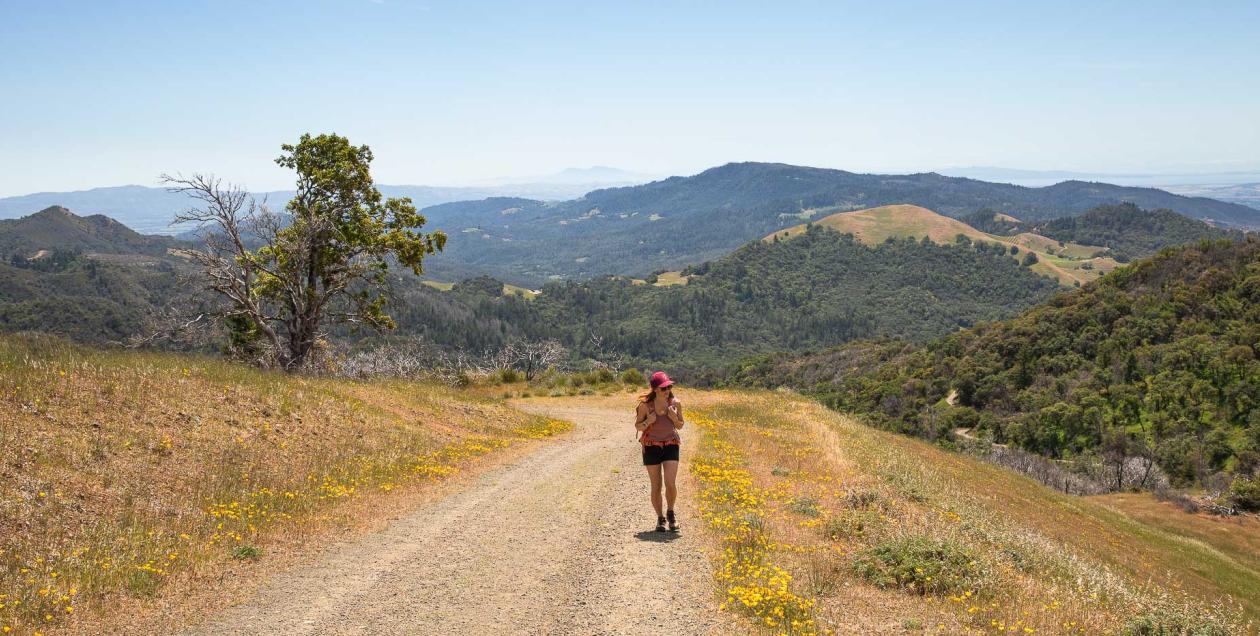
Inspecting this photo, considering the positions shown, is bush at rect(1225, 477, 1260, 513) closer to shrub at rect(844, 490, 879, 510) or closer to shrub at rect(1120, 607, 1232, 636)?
shrub at rect(844, 490, 879, 510)

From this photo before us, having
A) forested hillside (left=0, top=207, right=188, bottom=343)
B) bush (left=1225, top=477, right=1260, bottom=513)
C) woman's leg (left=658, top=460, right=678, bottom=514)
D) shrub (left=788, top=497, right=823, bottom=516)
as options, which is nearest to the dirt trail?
woman's leg (left=658, top=460, right=678, bottom=514)

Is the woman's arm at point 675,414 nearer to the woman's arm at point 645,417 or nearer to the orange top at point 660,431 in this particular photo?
the orange top at point 660,431

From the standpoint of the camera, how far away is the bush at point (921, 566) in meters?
8.57

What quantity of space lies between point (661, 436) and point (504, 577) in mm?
3283

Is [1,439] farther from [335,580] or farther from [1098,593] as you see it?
[1098,593]

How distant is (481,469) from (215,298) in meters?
17.7

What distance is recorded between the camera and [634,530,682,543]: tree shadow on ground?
10242 millimetres

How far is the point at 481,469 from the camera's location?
1583 cm

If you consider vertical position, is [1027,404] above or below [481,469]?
below

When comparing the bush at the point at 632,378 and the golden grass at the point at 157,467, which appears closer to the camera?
the golden grass at the point at 157,467

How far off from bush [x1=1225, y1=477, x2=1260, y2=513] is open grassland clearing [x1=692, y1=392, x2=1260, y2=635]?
1545 inches

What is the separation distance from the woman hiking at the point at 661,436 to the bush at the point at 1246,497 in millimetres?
58745

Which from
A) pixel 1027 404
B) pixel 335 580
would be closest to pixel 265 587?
pixel 335 580

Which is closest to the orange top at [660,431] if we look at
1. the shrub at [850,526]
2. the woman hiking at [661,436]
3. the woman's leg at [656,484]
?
the woman hiking at [661,436]
